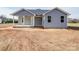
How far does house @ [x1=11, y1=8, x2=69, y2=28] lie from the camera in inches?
246

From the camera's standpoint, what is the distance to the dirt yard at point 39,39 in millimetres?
5727

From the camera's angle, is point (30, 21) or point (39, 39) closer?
point (39, 39)

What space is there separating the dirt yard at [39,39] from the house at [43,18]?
271 millimetres

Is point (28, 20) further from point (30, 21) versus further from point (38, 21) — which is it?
point (38, 21)

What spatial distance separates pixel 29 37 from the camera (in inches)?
230

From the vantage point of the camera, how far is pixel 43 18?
6.82m

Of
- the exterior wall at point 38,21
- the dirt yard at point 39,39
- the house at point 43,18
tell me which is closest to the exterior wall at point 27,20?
the house at point 43,18

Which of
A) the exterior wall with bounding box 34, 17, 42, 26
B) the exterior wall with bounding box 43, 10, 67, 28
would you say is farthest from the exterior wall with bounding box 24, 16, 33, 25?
the exterior wall with bounding box 43, 10, 67, 28

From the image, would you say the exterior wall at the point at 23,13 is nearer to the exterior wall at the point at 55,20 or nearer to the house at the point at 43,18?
the house at the point at 43,18

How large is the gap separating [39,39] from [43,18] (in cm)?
112

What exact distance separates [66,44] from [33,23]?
3.82ft

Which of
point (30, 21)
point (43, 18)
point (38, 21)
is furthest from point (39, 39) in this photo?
point (43, 18)
